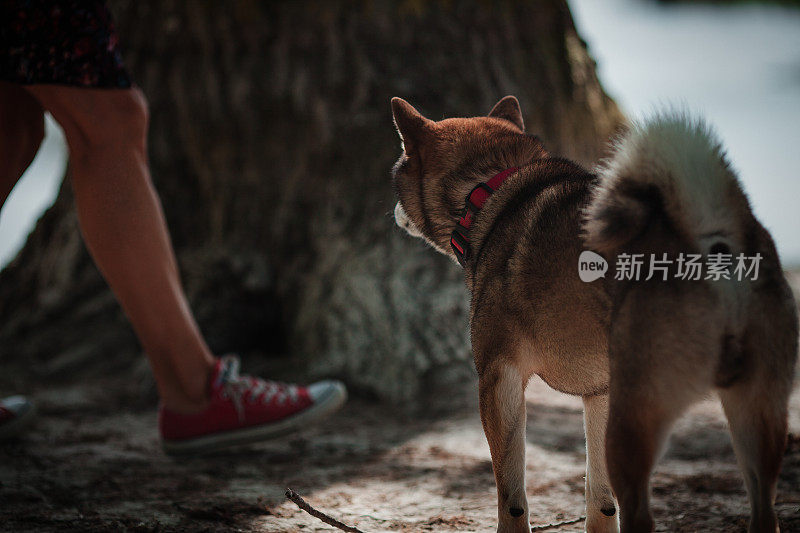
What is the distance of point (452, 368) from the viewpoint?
3.50 metres

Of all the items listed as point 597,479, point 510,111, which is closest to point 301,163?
point 510,111

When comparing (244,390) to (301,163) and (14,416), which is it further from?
(301,163)

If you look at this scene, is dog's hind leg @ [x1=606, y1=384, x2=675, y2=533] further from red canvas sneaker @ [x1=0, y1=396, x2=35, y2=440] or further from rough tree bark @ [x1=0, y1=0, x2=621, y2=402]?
red canvas sneaker @ [x1=0, y1=396, x2=35, y2=440]

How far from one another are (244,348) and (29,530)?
219cm

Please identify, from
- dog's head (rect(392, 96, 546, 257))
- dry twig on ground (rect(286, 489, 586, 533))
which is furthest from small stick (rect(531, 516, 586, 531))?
dog's head (rect(392, 96, 546, 257))

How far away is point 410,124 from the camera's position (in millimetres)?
2422

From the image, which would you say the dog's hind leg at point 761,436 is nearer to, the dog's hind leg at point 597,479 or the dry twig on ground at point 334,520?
the dog's hind leg at point 597,479

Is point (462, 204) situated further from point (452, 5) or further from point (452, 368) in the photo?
point (452, 5)

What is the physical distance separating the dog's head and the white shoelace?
98 centimetres

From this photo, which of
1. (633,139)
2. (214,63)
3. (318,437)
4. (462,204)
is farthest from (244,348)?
(633,139)

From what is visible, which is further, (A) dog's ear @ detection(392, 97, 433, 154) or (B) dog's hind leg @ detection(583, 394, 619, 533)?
(A) dog's ear @ detection(392, 97, 433, 154)

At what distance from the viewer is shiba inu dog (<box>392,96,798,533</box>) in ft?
4.91

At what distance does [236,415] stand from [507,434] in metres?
1.37

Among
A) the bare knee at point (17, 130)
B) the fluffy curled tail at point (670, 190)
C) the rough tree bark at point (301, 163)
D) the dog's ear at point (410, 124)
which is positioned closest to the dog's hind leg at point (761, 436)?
the fluffy curled tail at point (670, 190)
